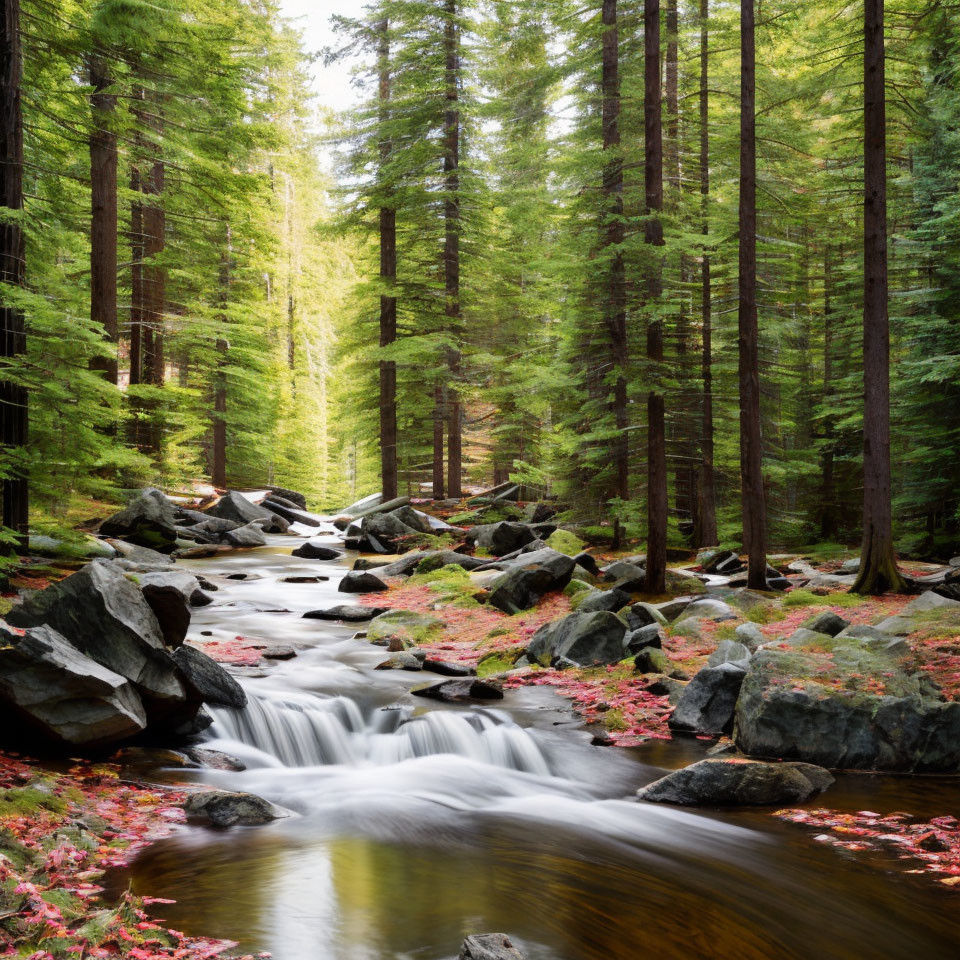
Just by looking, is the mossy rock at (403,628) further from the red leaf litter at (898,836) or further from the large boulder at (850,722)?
the red leaf litter at (898,836)

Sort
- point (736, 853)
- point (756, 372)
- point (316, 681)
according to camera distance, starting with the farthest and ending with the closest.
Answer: point (756, 372)
point (316, 681)
point (736, 853)

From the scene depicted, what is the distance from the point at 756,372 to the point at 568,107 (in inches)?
352

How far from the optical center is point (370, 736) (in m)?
7.82

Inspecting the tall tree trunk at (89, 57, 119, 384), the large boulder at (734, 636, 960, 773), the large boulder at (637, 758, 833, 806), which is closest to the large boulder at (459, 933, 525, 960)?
the large boulder at (637, 758, 833, 806)

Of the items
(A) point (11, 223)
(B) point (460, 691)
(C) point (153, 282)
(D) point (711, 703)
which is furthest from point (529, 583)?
(C) point (153, 282)

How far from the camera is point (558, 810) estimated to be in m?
6.28

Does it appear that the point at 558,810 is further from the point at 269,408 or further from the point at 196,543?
the point at 269,408

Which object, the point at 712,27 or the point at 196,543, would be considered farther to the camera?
the point at 196,543

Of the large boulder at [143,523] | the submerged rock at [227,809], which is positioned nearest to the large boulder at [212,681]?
the submerged rock at [227,809]

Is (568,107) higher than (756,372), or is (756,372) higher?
(568,107)

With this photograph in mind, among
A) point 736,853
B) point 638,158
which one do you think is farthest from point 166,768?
point 638,158

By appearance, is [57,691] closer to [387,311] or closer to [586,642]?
[586,642]

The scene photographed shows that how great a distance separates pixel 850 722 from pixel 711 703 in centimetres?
142

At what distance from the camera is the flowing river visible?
412 cm
